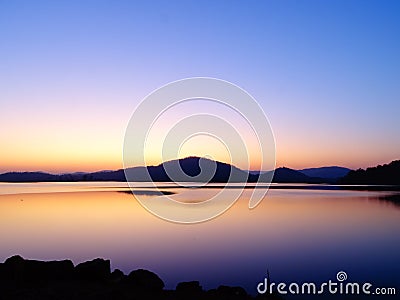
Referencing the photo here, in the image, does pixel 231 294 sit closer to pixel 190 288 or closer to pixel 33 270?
pixel 190 288

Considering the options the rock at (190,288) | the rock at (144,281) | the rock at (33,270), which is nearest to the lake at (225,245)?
the rock at (190,288)

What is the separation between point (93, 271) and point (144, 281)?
4.49 feet

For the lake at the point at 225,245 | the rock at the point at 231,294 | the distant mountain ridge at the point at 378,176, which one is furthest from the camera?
the distant mountain ridge at the point at 378,176

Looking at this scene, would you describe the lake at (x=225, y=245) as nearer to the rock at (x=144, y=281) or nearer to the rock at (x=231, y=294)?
the rock at (x=231, y=294)

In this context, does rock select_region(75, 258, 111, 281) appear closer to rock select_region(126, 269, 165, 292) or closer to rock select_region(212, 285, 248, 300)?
rock select_region(126, 269, 165, 292)

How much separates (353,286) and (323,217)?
1895cm

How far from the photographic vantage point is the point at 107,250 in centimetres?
1878

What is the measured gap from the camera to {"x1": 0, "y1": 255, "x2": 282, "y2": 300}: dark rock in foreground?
26.9 ft

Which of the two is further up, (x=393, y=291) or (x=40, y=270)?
(x=40, y=270)

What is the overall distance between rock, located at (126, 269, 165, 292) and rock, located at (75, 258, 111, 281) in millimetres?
659

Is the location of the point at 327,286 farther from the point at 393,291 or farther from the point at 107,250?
the point at 107,250

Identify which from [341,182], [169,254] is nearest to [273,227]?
[169,254]

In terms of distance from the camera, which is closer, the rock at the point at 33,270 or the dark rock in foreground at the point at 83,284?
the dark rock in foreground at the point at 83,284

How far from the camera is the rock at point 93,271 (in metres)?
9.96
